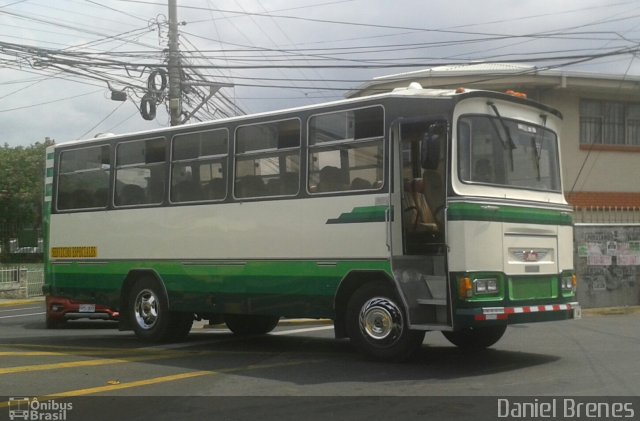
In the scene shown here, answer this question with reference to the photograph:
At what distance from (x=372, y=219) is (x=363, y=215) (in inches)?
5.7

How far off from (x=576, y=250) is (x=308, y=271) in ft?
31.4

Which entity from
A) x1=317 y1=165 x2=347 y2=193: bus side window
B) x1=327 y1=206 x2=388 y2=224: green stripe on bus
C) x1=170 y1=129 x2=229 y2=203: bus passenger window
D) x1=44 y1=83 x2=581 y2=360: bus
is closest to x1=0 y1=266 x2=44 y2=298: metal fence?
x1=44 y1=83 x2=581 y2=360: bus

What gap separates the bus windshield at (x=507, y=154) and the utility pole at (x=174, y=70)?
1267cm

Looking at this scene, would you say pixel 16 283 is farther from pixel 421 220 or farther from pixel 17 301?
pixel 421 220

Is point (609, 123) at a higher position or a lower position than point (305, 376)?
higher

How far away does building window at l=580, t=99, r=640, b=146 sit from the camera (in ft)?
75.5

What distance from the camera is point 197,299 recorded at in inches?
A: 468

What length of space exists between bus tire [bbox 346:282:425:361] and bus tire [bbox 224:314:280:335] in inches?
148

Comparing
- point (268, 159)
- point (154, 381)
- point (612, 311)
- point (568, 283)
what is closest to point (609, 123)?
point (612, 311)

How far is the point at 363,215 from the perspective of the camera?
9.82 metres

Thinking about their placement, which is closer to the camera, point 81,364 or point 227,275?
point 81,364

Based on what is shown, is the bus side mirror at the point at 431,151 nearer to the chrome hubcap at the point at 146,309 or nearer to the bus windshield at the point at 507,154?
the bus windshield at the point at 507,154

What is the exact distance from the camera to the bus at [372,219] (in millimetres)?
9336

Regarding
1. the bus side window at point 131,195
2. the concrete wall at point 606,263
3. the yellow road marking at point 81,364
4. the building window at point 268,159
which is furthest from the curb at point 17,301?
→ the concrete wall at point 606,263
